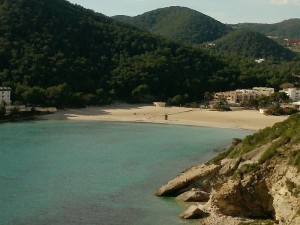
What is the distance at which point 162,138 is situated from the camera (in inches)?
2132

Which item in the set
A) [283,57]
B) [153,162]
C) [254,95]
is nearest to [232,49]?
[283,57]

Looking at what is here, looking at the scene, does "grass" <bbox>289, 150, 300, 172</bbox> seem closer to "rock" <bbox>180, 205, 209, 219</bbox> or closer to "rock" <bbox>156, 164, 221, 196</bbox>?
"rock" <bbox>180, 205, 209, 219</bbox>

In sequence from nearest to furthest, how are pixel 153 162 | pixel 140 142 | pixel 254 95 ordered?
pixel 153 162 < pixel 140 142 < pixel 254 95

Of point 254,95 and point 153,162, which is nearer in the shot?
point 153,162

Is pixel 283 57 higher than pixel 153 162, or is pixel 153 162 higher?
pixel 283 57

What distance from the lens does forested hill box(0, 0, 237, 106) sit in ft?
247

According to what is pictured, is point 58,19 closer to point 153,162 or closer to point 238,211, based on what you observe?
point 153,162

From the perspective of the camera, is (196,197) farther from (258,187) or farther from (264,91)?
(264,91)

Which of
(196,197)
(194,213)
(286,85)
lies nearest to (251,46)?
(286,85)

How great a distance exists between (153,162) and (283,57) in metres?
121

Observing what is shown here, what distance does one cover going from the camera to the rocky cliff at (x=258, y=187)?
23.0 m

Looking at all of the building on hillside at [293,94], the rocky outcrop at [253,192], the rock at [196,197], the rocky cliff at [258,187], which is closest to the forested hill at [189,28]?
the building on hillside at [293,94]

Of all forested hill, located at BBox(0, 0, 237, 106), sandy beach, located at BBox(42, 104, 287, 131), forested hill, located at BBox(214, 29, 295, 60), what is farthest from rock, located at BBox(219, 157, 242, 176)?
forested hill, located at BBox(214, 29, 295, 60)

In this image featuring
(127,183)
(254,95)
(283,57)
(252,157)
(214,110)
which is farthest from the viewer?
(283,57)
